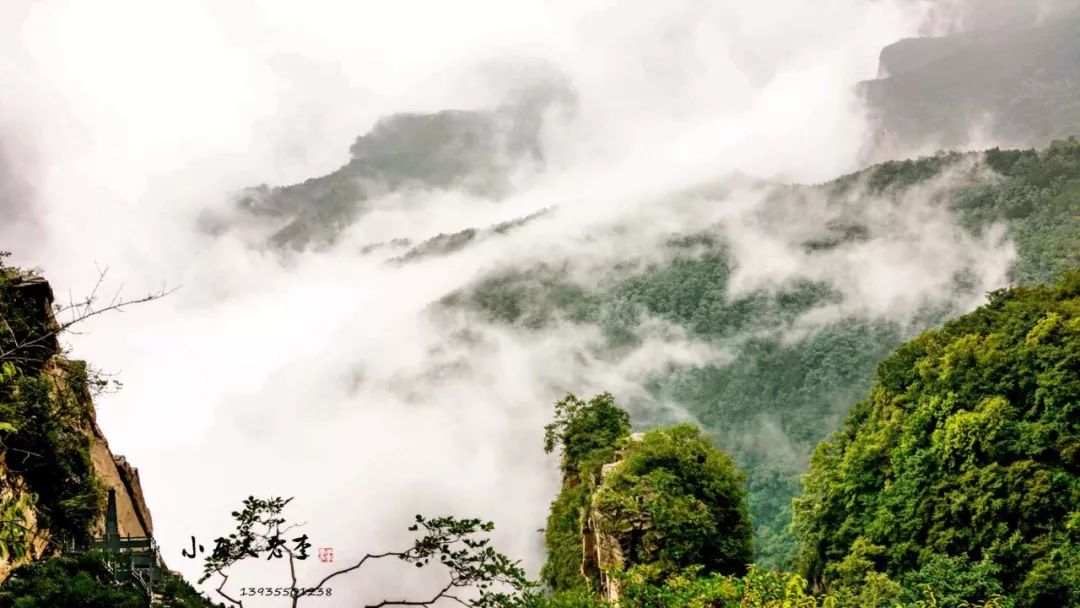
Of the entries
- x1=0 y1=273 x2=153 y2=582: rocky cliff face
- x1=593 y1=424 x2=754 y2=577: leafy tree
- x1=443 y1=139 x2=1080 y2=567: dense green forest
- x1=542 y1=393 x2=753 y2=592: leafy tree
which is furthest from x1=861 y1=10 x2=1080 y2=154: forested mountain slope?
x1=0 y1=273 x2=153 y2=582: rocky cliff face

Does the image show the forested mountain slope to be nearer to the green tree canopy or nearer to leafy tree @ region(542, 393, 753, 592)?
the green tree canopy

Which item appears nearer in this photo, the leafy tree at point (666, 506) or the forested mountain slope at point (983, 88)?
the leafy tree at point (666, 506)

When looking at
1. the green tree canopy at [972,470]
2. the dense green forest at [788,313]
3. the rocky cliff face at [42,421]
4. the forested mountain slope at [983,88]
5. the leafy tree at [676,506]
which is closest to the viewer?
the rocky cliff face at [42,421]

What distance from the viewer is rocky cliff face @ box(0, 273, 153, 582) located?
637 inches

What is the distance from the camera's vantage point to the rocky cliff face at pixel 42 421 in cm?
1619

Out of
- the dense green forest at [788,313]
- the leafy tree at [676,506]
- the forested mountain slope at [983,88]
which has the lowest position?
the leafy tree at [676,506]

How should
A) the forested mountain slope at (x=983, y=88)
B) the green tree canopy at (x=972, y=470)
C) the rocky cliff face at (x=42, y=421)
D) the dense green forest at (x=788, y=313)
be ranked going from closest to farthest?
1. the rocky cliff face at (x=42, y=421)
2. the green tree canopy at (x=972, y=470)
3. the dense green forest at (x=788, y=313)
4. the forested mountain slope at (x=983, y=88)

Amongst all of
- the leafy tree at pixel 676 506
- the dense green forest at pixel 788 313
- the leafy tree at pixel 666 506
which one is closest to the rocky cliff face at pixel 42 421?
the leafy tree at pixel 666 506

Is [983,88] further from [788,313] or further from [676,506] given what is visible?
[676,506]

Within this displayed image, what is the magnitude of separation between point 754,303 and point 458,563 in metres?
89.5

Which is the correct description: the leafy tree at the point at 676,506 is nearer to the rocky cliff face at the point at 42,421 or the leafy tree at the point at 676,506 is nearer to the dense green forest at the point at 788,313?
the rocky cliff face at the point at 42,421

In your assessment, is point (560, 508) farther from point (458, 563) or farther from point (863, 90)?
point (863, 90)

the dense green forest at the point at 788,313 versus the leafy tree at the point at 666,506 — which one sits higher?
the dense green forest at the point at 788,313

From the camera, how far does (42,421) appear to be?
18.9m
